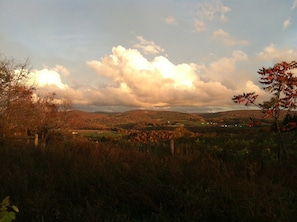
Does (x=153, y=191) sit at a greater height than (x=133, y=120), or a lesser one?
greater

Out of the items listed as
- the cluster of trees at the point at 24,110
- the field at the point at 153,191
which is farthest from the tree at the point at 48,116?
the field at the point at 153,191

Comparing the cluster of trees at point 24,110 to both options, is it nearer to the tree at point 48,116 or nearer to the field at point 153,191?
the tree at point 48,116

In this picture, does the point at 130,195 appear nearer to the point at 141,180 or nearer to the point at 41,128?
the point at 141,180

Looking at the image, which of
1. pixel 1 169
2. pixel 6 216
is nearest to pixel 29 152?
pixel 1 169

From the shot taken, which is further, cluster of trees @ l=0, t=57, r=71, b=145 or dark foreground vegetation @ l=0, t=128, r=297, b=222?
cluster of trees @ l=0, t=57, r=71, b=145

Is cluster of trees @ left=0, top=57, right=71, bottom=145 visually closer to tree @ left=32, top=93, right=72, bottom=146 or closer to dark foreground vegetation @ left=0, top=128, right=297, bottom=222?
tree @ left=32, top=93, right=72, bottom=146

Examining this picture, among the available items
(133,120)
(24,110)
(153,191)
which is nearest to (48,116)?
(24,110)

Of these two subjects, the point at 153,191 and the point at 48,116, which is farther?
the point at 48,116

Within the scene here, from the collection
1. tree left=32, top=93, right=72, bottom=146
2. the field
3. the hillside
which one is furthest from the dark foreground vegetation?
tree left=32, top=93, right=72, bottom=146

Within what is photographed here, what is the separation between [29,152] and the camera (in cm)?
966

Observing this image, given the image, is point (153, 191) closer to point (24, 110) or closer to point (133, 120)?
point (24, 110)

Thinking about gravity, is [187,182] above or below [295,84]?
below

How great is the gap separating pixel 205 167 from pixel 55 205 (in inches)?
126

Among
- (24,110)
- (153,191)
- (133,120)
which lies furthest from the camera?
(133,120)
